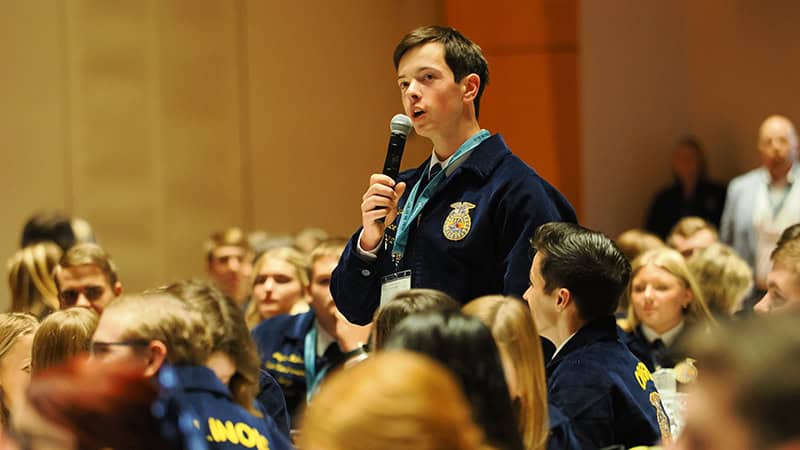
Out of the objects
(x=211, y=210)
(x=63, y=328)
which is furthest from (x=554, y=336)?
(x=211, y=210)

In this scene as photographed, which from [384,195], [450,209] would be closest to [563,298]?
[450,209]

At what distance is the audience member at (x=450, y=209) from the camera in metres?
3.16

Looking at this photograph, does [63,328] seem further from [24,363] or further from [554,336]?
[554,336]

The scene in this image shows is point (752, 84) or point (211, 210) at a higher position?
point (752, 84)

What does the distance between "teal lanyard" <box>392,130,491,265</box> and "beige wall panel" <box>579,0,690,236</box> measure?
497cm

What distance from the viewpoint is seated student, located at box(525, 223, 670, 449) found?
2863 millimetres

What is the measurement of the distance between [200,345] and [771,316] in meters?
1.55

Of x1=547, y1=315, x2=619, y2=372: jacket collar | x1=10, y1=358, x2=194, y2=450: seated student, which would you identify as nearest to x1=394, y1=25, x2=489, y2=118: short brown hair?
x1=547, y1=315, x2=619, y2=372: jacket collar

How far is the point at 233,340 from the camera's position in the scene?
3.19 metres

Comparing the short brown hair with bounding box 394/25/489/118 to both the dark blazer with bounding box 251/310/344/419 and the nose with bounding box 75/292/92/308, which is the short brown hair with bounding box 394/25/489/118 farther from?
the nose with bounding box 75/292/92/308

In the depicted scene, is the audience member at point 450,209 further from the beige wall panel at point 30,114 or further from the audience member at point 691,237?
the beige wall panel at point 30,114

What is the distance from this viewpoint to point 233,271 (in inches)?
278

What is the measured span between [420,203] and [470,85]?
343 mm

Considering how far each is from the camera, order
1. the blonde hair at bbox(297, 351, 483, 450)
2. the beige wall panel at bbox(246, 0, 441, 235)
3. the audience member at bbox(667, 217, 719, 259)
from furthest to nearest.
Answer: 1. the beige wall panel at bbox(246, 0, 441, 235)
2. the audience member at bbox(667, 217, 719, 259)
3. the blonde hair at bbox(297, 351, 483, 450)
